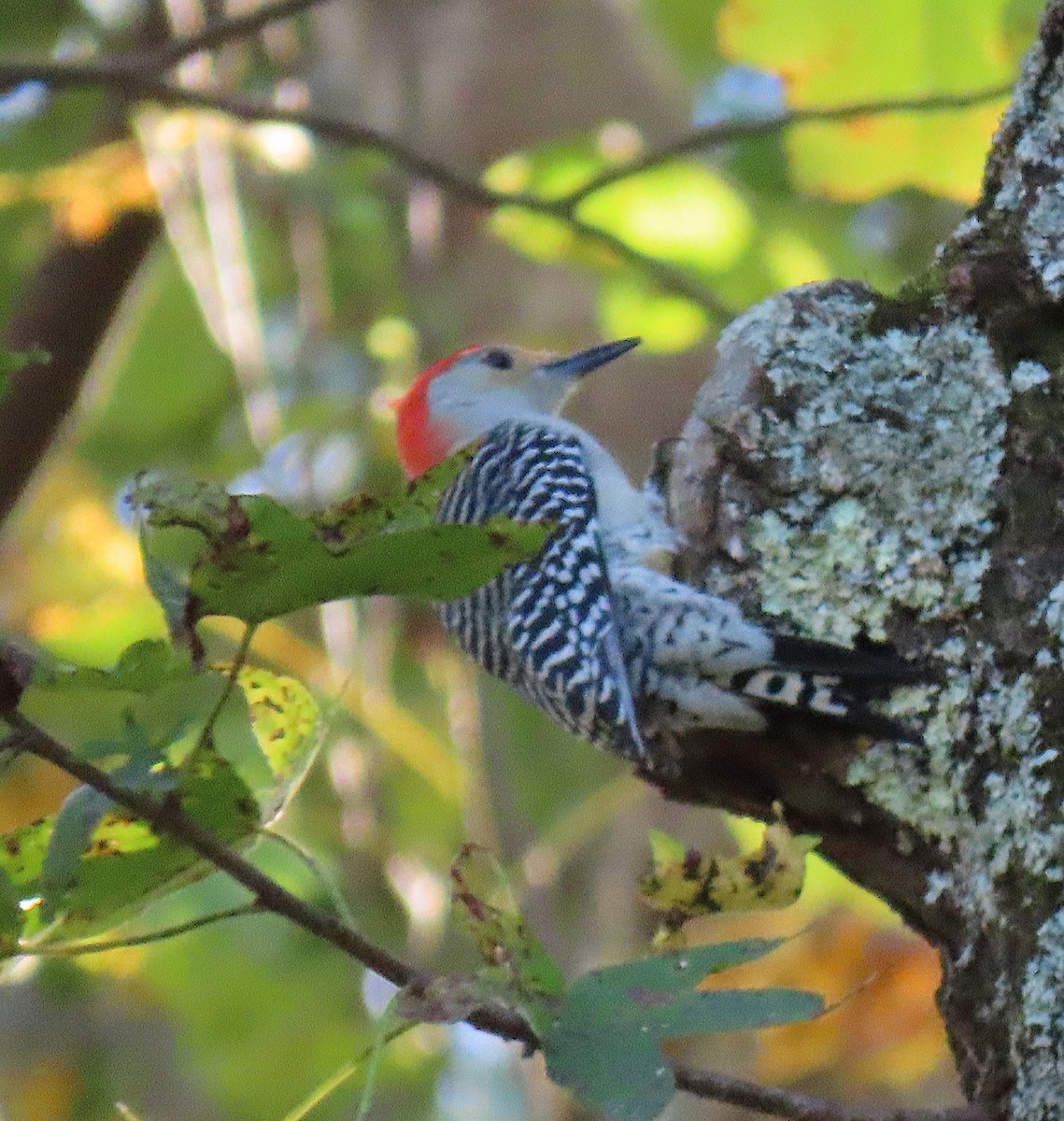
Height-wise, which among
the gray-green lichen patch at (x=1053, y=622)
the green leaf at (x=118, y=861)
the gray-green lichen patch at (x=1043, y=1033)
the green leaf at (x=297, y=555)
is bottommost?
the gray-green lichen patch at (x=1043, y=1033)

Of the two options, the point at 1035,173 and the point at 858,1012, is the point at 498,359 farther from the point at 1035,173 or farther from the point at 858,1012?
the point at 858,1012

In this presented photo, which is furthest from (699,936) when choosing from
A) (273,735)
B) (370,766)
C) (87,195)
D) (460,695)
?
(273,735)

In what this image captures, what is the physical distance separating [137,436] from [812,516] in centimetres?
348

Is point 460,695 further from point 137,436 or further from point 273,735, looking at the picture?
point 273,735

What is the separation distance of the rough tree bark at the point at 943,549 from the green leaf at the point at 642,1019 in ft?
1.83

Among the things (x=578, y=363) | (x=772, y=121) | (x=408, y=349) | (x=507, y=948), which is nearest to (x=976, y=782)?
(x=507, y=948)

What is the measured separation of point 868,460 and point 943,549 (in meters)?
0.20

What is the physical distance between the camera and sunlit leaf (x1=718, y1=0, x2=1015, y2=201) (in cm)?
378

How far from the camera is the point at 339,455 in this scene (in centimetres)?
561

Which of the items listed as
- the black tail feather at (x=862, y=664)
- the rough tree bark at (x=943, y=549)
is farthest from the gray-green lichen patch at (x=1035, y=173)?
the black tail feather at (x=862, y=664)

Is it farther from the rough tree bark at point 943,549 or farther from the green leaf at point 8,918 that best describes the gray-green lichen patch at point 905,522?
the green leaf at point 8,918

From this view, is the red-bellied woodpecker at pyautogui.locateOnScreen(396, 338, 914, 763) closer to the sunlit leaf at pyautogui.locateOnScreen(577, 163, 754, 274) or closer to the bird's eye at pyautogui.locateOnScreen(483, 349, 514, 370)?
the bird's eye at pyautogui.locateOnScreen(483, 349, 514, 370)

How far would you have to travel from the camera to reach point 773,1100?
1.89 meters

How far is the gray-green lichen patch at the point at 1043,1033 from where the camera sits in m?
2.07
